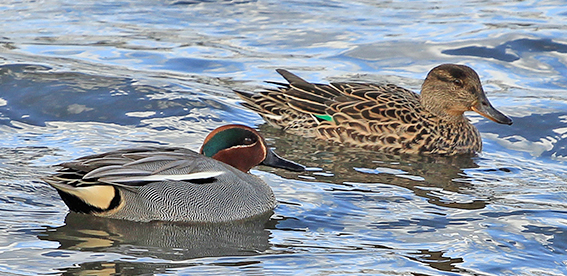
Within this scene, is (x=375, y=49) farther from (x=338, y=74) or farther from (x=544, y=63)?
(x=544, y=63)

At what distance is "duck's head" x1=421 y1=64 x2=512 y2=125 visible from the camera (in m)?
8.99

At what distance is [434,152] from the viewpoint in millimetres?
8930

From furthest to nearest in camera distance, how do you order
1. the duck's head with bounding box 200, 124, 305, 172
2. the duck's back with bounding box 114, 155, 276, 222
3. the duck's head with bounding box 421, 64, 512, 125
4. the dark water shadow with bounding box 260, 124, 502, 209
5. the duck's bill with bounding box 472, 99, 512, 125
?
1. the duck's head with bounding box 421, 64, 512, 125
2. the duck's bill with bounding box 472, 99, 512, 125
3. the dark water shadow with bounding box 260, 124, 502, 209
4. the duck's head with bounding box 200, 124, 305, 172
5. the duck's back with bounding box 114, 155, 276, 222

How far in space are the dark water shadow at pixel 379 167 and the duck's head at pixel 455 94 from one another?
53 cm

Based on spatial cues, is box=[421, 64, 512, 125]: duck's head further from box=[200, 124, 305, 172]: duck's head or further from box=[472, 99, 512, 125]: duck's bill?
box=[200, 124, 305, 172]: duck's head

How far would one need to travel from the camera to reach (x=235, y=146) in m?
6.81

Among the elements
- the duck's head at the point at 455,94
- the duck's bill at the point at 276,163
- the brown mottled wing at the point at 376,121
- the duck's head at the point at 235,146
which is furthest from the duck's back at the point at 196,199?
the duck's head at the point at 455,94

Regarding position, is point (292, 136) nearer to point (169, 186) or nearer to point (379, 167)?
point (379, 167)

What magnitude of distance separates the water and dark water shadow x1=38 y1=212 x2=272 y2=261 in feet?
0.07

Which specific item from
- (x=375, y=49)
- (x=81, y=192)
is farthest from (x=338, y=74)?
(x=81, y=192)

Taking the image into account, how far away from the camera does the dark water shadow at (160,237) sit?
5777 mm

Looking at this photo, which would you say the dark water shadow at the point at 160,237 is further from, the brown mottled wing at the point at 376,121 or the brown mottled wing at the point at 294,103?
the brown mottled wing at the point at 294,103

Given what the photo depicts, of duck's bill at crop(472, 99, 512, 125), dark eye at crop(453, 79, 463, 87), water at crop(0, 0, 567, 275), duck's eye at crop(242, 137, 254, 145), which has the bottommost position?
water at crop(0, 0, 567, 275)

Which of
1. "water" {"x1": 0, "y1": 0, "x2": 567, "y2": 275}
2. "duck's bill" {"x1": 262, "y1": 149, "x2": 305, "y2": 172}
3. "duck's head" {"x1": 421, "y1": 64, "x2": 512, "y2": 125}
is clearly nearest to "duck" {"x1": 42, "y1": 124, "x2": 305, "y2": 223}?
"water" {"x1": 0, "y1": 0, "x2": 567, "y2": 275}
